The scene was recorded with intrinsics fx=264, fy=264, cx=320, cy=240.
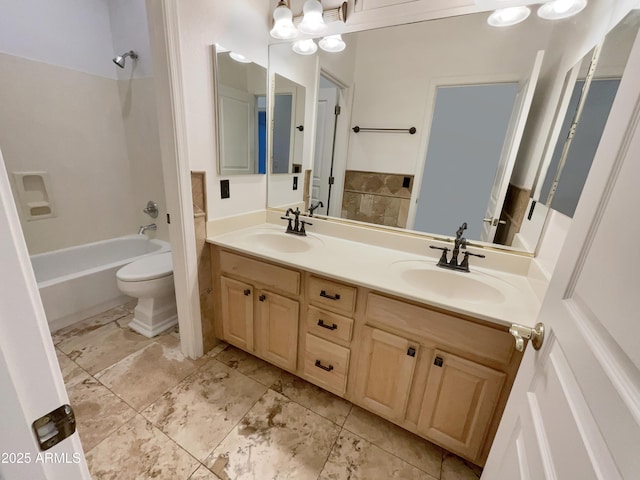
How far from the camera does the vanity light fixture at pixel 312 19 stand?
1.42 meters

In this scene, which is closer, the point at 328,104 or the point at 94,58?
the point at 328,104

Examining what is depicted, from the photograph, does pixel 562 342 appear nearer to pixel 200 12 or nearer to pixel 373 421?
pixel 373 421

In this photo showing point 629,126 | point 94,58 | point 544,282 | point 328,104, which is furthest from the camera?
point 94,58

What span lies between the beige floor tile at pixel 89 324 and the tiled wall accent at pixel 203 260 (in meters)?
0.94

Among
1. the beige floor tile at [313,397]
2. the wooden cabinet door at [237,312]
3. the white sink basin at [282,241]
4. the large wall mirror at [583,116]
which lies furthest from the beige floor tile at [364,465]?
the large wall mirror at [583,116]

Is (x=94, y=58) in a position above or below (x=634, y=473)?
above

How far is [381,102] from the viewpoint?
1520mm

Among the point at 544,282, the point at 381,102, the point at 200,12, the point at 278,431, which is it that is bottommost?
the point at 278,431

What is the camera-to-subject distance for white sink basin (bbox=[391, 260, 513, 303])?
1.20 meters

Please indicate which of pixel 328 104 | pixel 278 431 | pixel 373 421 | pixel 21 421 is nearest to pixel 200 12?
pixel 328 104

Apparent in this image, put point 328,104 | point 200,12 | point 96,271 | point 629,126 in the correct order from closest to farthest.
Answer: point 629,126
point 200,12
point 328,104
point 96,271

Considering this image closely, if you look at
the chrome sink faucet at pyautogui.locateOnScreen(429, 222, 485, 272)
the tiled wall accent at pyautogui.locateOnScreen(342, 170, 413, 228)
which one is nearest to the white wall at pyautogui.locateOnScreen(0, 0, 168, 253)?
the tiled wall accent at pyautogui.locateOnScreen(342, 170, 413, 228)

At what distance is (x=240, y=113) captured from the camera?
5.58 feet

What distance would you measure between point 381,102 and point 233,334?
66.4 inches
